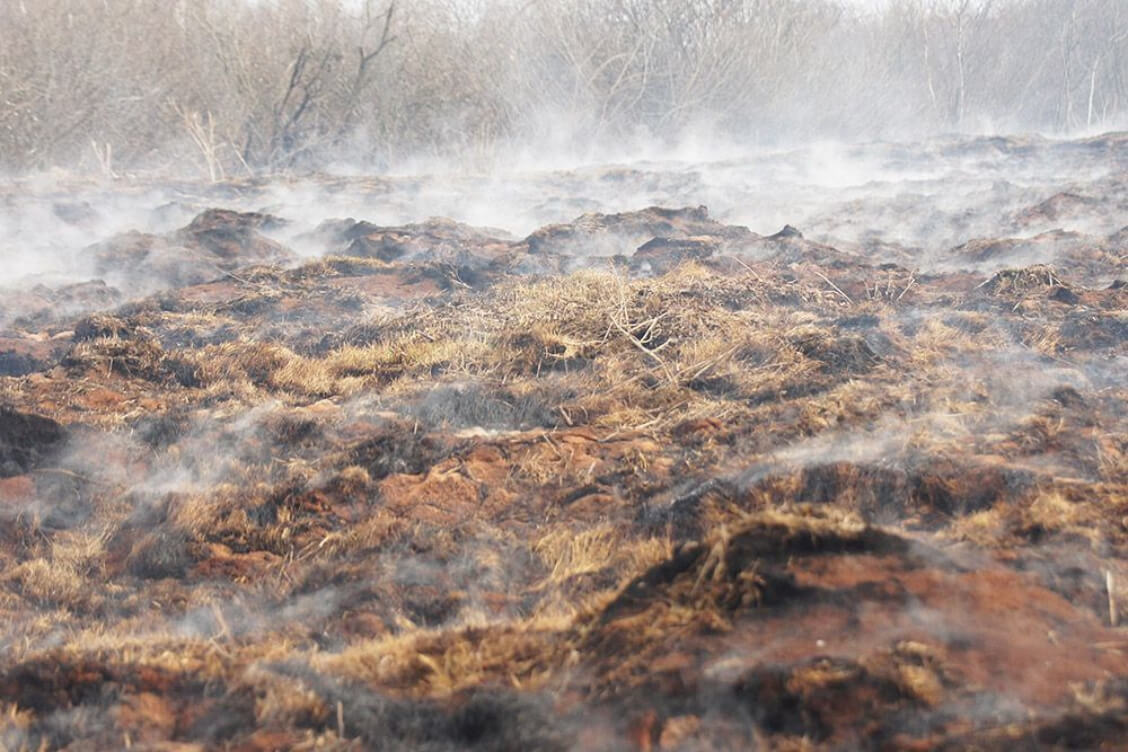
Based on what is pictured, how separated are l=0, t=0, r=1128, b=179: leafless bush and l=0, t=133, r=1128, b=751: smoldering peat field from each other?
1203cm

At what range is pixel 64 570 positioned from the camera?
12.0 feet

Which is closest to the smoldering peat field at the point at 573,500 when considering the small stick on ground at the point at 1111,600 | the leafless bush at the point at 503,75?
the small stick on ground at the point at 1111,600

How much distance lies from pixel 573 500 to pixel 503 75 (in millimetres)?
22047

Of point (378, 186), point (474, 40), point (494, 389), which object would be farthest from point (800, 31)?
point (494, 389)

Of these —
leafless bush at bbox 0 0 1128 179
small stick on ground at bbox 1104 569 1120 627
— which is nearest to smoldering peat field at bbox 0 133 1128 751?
small stick on ground at bbox 1104 569 1120 627

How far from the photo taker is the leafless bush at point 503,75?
1973cm

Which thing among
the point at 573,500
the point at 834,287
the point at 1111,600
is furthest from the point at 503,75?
the point at 1111,600

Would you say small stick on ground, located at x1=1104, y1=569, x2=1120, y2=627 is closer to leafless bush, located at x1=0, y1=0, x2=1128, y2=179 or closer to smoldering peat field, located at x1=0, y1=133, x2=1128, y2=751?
smoldering peat field, located at x1=0, y1=133, x2=1128, y2=751

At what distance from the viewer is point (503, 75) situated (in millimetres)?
24188

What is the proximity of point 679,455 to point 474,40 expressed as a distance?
21936mm

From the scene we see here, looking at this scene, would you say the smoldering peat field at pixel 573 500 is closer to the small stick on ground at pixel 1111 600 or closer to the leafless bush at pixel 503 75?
the small stick on ground at pixel 1111 600

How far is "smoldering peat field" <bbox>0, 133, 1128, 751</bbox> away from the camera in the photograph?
2.07m

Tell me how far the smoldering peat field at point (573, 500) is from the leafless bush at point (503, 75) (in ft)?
39.5

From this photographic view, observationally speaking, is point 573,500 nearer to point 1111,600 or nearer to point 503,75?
point 1111,600
